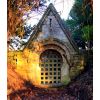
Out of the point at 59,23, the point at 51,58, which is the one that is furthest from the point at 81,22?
the point at 51,58

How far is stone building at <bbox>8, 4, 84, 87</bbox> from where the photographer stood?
2.09m

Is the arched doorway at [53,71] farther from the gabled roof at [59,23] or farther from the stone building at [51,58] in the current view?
the gabled roof at [59,23]

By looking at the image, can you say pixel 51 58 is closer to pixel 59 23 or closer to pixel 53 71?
pixel 53 71

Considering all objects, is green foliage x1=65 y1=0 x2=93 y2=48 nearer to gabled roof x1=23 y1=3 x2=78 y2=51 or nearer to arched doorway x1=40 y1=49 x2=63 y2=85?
gabled roof x1=23 y1=3 x2=78 y2=51

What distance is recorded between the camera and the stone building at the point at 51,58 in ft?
6.87

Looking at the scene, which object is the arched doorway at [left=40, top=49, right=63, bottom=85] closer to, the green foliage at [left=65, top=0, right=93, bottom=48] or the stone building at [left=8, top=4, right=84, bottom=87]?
the stone building at [left=8, top=4, right=84, bottom=87]

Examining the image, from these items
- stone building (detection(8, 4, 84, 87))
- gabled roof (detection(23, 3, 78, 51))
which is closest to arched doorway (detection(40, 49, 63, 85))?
stone building (detection(8, 4, 84, 87))

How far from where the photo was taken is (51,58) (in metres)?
2.11

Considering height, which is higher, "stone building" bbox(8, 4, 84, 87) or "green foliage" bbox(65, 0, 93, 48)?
"green foliage" bbox(65, 0, 93, 48)

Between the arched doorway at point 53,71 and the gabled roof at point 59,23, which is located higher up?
the gabled roof at point 59,23

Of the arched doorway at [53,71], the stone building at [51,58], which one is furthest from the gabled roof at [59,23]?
the arched doorway at [53,71]
